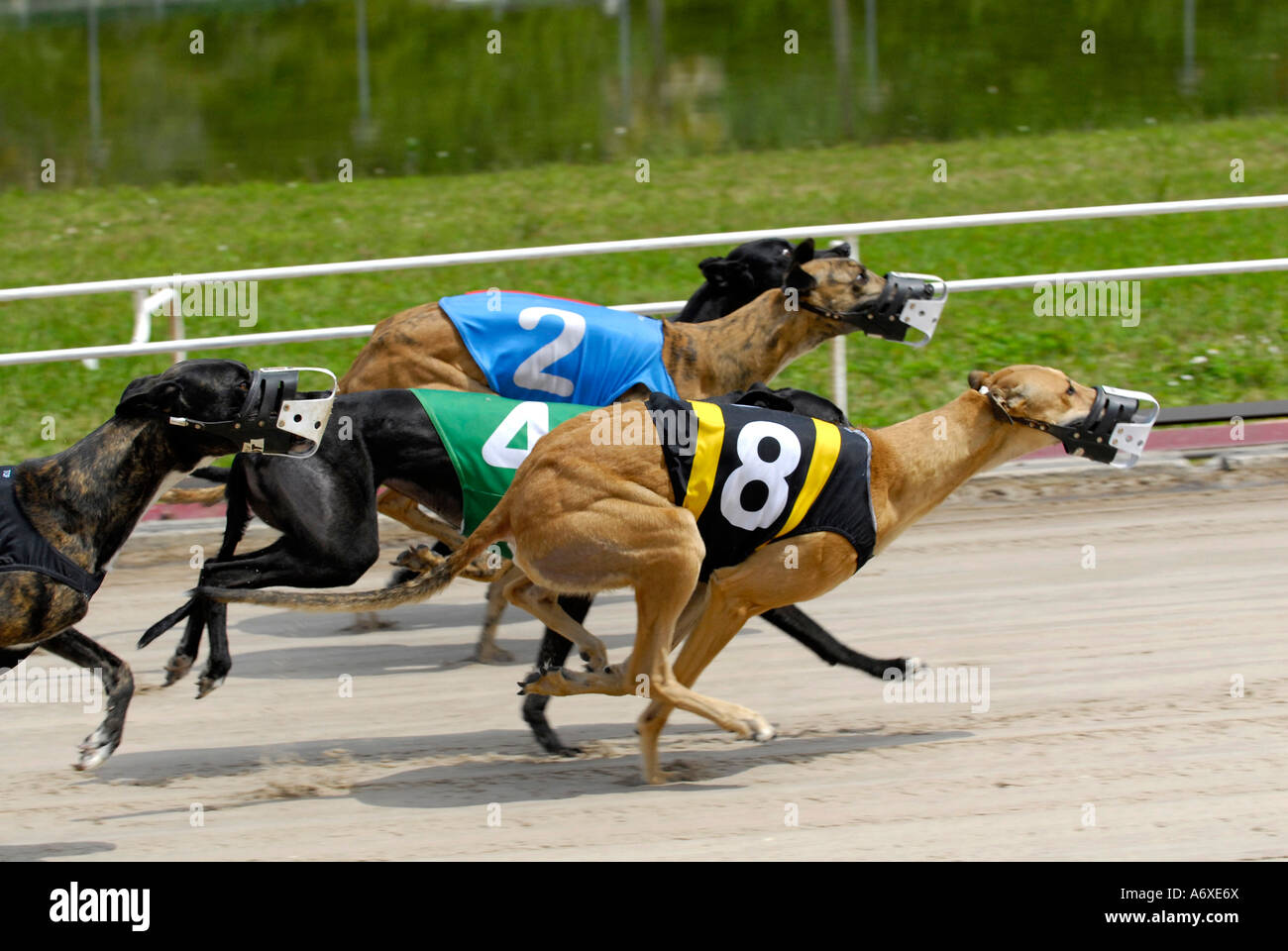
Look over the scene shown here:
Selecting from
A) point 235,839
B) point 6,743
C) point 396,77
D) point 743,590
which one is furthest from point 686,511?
point 396,77

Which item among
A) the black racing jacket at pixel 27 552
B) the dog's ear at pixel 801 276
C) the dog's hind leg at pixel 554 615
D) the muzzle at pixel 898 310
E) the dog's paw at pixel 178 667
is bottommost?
the dog's paw at pixel 178 667

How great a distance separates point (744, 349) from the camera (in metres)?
6.17

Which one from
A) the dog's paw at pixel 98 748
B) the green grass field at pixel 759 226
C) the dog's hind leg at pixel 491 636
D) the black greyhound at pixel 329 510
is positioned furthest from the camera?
the green grass field at pixel 759 226

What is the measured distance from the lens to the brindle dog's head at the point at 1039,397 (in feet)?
15.7

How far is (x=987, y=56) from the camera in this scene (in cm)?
1739

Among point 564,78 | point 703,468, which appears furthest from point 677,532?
point 564,78

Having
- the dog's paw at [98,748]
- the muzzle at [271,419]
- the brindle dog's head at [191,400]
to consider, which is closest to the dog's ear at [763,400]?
the muzzle at [271,419]

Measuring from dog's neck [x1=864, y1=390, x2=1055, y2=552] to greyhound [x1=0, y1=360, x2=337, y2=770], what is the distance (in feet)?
5.63

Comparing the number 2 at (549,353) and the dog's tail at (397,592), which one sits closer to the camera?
the dog's tail at (397,592)

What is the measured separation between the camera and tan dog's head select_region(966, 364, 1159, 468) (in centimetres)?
476

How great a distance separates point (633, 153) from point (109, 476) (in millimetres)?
10474

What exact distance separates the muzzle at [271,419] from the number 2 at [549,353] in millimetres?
1578

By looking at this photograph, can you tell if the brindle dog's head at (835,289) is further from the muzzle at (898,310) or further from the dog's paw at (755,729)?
the dog's paw at (755,729)

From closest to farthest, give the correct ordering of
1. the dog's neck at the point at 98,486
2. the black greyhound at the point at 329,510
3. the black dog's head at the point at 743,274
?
the dog's neck at the point at 98,486 → the black greyhound at the point at 329,510 → the black dog's head at the point at 743,274
